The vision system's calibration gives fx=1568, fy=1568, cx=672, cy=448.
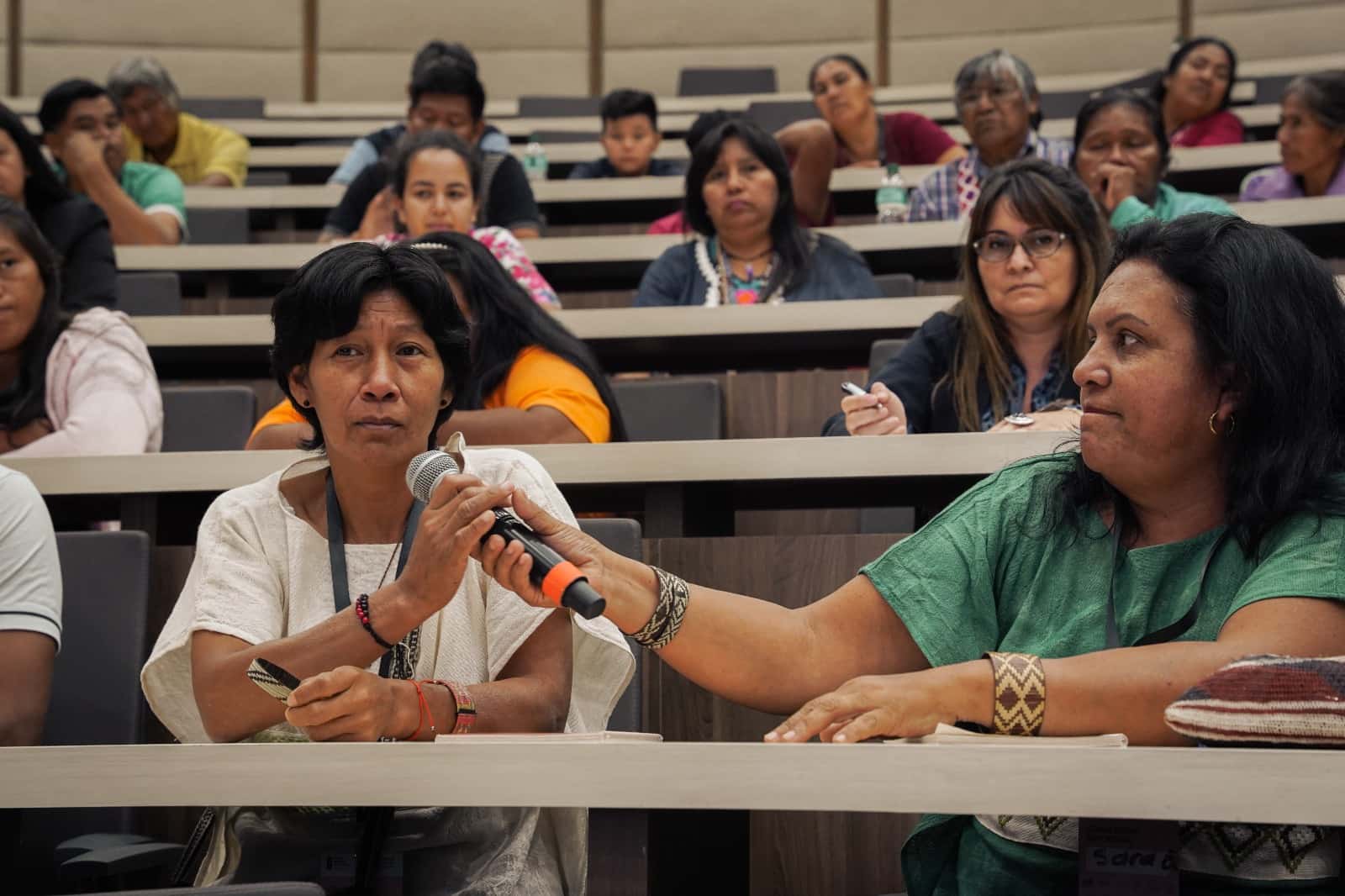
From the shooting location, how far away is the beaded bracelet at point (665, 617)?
1054 mm

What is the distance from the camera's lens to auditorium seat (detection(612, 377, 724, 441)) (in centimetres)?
186

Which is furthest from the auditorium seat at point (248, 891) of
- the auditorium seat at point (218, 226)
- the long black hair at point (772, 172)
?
the auditorium seat at point (218, 226)

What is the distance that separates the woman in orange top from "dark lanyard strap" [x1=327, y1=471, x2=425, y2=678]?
50 centimetres

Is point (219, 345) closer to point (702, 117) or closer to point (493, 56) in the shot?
point (702, 117)

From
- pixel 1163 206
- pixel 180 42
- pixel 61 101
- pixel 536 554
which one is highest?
pixel 180 42

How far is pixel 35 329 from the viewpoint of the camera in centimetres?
183

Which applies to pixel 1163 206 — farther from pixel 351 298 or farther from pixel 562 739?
pixel 562 739

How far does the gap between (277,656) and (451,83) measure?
2.36m

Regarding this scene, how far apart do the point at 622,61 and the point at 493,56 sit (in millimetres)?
442

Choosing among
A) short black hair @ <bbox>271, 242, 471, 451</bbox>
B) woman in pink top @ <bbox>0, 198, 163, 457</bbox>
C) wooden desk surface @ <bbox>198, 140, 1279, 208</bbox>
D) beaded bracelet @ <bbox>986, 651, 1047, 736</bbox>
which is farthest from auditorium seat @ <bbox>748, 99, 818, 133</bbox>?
beaded bracelet @ <bbox>986, 651, 1047, 736</bbox>

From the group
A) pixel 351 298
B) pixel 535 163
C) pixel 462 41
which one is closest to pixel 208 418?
pixel 351 298

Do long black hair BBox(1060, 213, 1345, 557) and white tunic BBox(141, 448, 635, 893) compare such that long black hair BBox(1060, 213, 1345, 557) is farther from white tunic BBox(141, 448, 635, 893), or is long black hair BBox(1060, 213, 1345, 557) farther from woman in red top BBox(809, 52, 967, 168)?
woman in red top BBox(809, 52, 967, 168)

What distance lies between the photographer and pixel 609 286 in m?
2.98

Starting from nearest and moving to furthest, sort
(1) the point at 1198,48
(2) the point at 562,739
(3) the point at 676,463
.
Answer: (2) the point at 562,739 < (3) the point at 676,463 < (1) the point at 1198,48
